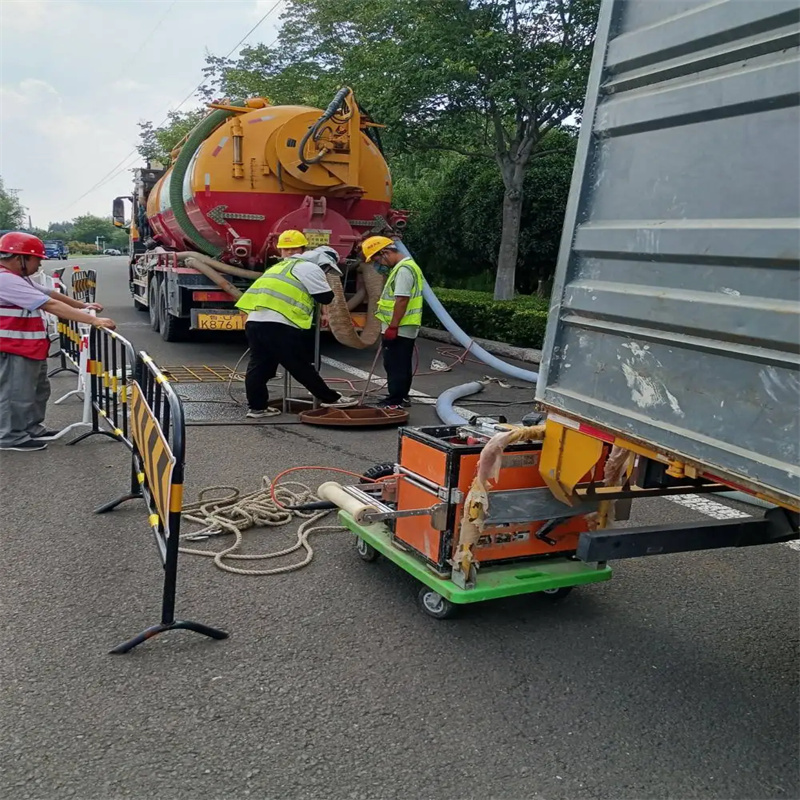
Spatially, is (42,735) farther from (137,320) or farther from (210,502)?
(137,320)

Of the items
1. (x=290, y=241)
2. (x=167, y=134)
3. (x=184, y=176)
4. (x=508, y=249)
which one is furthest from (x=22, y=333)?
(x=167, y=134)

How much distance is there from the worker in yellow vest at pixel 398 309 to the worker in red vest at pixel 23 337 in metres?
2.61

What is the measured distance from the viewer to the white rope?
3777 mm

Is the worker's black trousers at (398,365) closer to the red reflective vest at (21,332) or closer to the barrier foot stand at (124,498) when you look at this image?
the red reflective vest at (21,332)

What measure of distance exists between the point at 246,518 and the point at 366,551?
816mm

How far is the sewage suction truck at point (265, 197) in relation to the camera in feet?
30.9

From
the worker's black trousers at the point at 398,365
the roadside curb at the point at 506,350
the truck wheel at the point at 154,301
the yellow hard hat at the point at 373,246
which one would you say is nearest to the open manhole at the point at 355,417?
the worker's black trousers at the point at 398,365

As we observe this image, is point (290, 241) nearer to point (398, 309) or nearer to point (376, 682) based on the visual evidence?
point (398, 309)

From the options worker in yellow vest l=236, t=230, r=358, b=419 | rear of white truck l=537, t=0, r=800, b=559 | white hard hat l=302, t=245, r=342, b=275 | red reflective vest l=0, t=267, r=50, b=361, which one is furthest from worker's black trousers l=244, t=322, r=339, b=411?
rear of white truck l=537, t=0, r=800, b=559

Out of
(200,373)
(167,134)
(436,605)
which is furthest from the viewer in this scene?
(167,134)

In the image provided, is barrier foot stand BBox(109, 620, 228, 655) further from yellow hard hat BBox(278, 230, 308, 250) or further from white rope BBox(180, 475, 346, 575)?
yellow hard hat BBox(278, 230, 308, 250)

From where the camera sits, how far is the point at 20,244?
5.37 meters

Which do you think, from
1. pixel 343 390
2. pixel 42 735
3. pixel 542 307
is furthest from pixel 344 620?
pixel 542 307

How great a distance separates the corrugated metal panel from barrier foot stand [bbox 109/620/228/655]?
159cm
